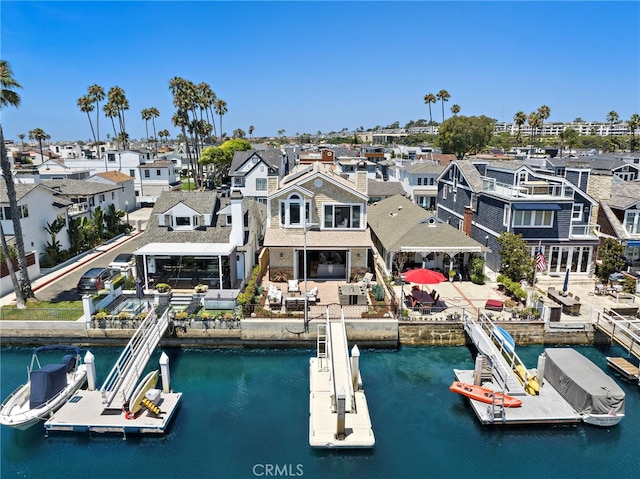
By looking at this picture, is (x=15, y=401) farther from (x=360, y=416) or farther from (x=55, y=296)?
(x=360, y=416)

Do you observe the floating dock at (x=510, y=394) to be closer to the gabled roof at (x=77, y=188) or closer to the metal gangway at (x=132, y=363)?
the metal gangway at (x=132, y=363)

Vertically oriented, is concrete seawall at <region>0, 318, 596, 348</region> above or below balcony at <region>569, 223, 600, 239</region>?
below

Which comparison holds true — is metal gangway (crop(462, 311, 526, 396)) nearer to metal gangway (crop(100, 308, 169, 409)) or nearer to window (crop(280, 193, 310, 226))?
window (crop(280, 193, 310, 226))

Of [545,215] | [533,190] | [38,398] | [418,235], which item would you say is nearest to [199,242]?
[38,398]

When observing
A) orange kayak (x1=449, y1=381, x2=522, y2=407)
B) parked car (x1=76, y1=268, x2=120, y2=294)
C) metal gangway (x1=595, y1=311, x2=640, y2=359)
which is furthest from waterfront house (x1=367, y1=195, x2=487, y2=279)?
parked car (x1=76, y1=268, x2=120, y2=294)

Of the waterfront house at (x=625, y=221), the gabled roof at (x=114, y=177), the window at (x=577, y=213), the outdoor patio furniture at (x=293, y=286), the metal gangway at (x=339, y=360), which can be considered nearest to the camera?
the metal gangway at (x=339, y=360)

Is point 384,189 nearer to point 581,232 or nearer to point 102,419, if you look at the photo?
point 581,232

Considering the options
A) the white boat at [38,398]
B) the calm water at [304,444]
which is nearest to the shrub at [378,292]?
the calm water at [304,444]
